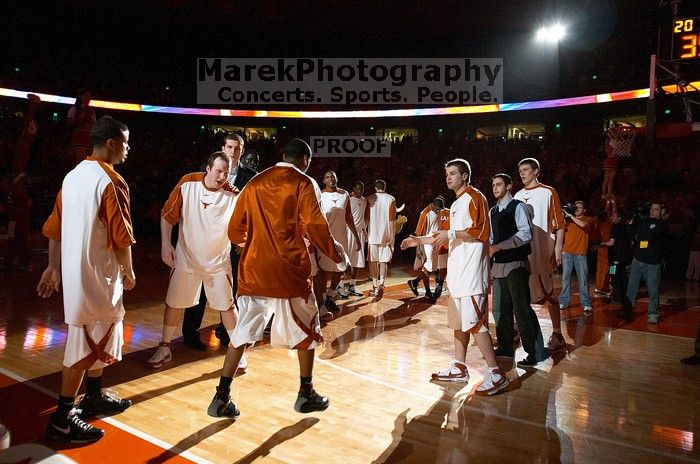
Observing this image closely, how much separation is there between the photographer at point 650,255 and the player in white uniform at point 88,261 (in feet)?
21.4

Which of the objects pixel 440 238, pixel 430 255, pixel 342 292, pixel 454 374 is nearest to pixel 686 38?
pixel 430 255

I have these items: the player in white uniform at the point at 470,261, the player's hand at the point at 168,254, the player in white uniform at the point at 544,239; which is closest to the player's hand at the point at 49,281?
the player's hand at the point at 168,254

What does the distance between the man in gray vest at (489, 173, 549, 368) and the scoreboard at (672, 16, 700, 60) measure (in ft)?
20.4

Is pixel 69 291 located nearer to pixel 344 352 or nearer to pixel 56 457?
pixel 56 457

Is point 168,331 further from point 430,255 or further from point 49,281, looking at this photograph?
point 430,255

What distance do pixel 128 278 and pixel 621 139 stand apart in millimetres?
14849

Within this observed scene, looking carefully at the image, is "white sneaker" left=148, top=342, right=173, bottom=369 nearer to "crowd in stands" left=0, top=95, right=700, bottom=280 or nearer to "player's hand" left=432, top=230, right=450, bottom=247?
"player's hand" left=432, top=230, right=450, bottom=247

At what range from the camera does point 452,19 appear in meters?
19.8

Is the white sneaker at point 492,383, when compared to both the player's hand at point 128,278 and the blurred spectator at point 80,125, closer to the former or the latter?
the player's hand at point 128,278

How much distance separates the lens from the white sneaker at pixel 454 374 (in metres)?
4.43

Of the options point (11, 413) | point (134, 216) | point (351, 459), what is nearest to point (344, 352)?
point (351, 459)

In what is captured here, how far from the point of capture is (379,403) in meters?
3.88

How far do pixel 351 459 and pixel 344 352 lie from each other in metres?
2.31

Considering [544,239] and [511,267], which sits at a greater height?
[544,239]
